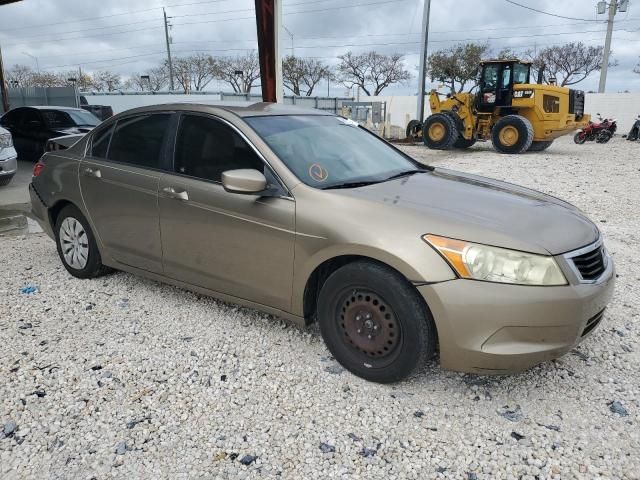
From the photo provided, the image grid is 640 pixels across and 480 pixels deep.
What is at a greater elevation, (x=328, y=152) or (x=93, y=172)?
(x=328, y=152)

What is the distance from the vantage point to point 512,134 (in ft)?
48.1

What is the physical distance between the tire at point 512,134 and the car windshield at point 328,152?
39.5 ft

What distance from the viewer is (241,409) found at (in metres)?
2.53

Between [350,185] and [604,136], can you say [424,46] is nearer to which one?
[604,136]

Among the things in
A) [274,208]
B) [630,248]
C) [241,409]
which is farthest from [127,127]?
[630,248]

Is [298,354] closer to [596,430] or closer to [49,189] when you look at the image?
[596,430]

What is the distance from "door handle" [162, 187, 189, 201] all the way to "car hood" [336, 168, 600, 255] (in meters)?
1.12

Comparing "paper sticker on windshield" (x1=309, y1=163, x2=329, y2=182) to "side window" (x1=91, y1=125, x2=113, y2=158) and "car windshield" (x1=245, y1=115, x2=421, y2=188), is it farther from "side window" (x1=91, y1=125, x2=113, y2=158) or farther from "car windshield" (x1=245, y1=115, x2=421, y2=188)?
"side window" (x1=91, y1=125, x2=113, y2=158)

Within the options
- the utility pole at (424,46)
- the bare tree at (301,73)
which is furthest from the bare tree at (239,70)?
the utility pole at (424,46)

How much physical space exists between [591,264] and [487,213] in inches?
23.0

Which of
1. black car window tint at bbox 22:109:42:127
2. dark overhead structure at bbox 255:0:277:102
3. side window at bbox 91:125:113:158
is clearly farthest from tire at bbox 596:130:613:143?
side window at bbox 91:125:113:158

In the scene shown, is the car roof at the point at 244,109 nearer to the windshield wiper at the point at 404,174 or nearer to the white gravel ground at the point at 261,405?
the windshield wiper at the point at 404,174

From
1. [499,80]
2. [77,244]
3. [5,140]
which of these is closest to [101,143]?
[77,244]

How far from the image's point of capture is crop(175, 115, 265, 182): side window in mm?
3061
